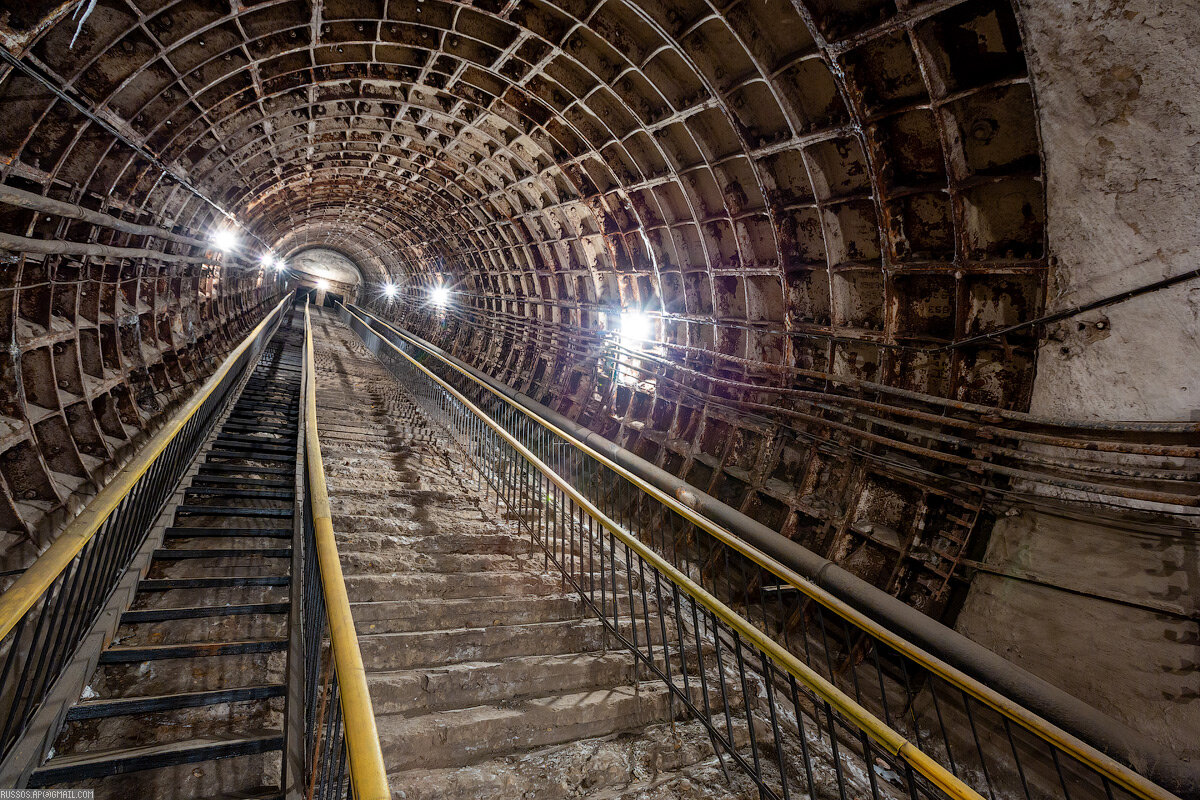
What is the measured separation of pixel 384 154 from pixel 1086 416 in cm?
1602

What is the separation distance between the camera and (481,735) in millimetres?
3213

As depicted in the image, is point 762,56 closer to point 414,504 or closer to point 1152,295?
point 1152,295

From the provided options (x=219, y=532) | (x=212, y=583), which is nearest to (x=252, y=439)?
(x=219, y=532)

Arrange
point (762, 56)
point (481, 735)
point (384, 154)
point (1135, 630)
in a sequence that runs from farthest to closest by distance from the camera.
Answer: point (384, 154) → point (762, 56) → point (1135, 630) → point (481, 735)

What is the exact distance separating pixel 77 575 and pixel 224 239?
1692 cm

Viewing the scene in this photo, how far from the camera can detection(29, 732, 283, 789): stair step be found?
254 cm

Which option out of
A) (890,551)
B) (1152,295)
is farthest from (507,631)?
(1152,295)

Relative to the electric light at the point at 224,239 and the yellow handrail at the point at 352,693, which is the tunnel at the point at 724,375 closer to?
the yellow handrail at the point at 352,693

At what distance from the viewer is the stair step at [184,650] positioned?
3303 mm

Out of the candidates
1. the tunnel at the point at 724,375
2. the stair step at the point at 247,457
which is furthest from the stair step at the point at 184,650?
the stair step at the point at 247,457

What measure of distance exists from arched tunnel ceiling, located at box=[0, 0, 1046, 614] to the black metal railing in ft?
17.0

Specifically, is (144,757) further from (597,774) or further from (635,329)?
(635,329)

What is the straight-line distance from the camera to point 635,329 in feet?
34.8

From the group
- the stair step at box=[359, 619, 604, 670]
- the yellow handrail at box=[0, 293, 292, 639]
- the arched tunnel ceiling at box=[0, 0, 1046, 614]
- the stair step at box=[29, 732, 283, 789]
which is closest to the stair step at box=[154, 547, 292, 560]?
the yellow handrail at box=[0, 293, 292, 639]
